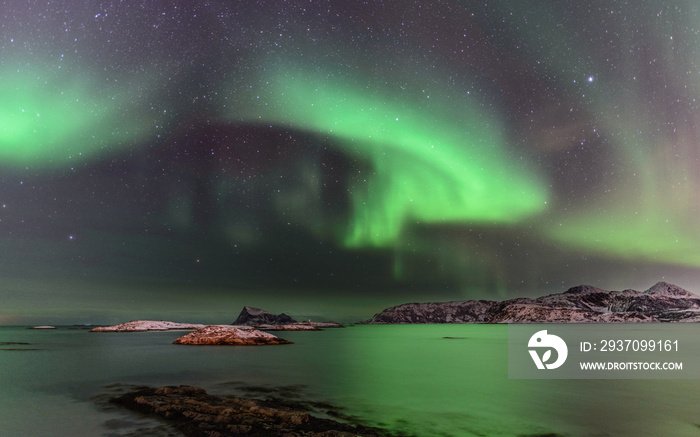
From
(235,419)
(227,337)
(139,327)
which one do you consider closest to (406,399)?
(235,419)

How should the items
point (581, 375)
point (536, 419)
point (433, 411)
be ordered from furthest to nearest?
1. point (581, 375)
2. point (433, 411)
3. point (536, 419)

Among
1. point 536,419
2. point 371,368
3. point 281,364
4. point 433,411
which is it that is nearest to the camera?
point 536,419

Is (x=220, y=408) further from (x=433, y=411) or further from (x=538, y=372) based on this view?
(x=538, y=372)

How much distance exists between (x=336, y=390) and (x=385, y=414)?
7189 mm

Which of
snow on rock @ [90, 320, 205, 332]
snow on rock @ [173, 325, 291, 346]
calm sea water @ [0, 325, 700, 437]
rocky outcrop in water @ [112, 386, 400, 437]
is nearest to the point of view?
rocky outcrop in water @ [112, 386, 400, 437]

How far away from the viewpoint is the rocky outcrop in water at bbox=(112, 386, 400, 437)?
495 inches

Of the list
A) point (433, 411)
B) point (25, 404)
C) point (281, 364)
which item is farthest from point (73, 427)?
point (281, 364)

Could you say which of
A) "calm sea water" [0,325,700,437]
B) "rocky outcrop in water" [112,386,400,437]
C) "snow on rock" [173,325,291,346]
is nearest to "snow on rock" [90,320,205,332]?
"snow on rock" [173,325,291,346]

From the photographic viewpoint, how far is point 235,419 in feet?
44.8

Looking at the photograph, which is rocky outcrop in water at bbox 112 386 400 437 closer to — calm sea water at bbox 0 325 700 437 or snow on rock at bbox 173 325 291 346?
calm sea water at bbox 0 325 700 437

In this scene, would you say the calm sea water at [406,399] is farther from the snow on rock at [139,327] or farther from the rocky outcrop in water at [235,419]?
the snow on rock at [139,327]

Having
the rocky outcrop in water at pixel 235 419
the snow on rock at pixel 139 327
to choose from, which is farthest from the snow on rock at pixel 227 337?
the snow on rock at pixel 139 327

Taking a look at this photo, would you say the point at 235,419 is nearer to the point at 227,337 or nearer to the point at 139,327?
the point at 227,337

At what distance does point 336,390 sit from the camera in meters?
23.4
